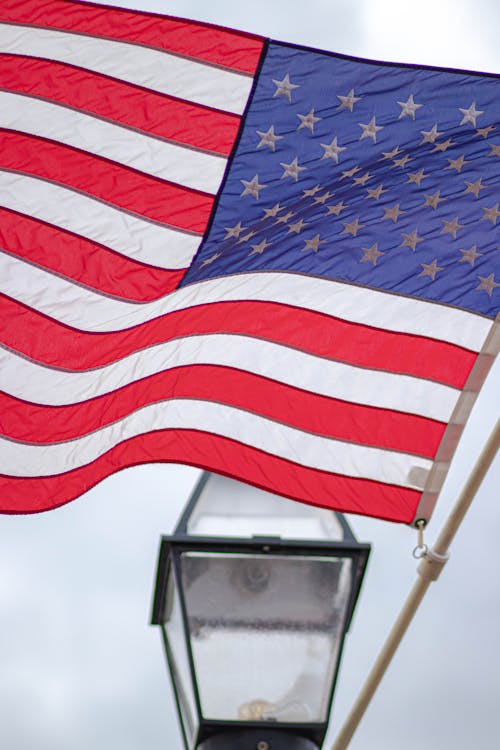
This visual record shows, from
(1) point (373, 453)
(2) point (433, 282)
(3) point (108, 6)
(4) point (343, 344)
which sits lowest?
(1) point (373, 453)

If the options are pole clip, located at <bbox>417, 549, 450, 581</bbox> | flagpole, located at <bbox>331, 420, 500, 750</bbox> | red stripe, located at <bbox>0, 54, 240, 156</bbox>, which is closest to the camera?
flagpole, located at <bbox>331, 420, 500, 750</bbox>

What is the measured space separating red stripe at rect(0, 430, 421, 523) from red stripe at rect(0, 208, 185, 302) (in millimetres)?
1065

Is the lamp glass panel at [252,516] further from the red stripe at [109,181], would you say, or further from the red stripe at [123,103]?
the red stripe at [123,103]

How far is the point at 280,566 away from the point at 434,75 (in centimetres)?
360

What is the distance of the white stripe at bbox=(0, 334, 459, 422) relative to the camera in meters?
6.75

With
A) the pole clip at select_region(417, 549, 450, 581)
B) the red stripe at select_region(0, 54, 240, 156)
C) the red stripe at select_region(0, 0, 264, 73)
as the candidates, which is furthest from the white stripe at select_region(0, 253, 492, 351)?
the pole clip at select_region(417, 549, 450, 581)

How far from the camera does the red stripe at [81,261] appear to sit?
7.18 m

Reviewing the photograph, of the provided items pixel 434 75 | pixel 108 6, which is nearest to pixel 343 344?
pixel 434 75

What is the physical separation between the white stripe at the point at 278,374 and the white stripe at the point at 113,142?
1068 mm

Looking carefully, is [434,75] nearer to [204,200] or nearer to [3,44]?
[204,200]

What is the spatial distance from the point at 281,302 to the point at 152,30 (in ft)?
6.58

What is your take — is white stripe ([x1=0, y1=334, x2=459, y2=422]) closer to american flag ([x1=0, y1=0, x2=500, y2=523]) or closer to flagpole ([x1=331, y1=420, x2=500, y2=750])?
american flag ([x1=0, y1=0, x2=500, y2=523])

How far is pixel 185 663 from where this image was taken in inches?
174

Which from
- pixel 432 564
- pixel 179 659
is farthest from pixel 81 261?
pixel 179 659
